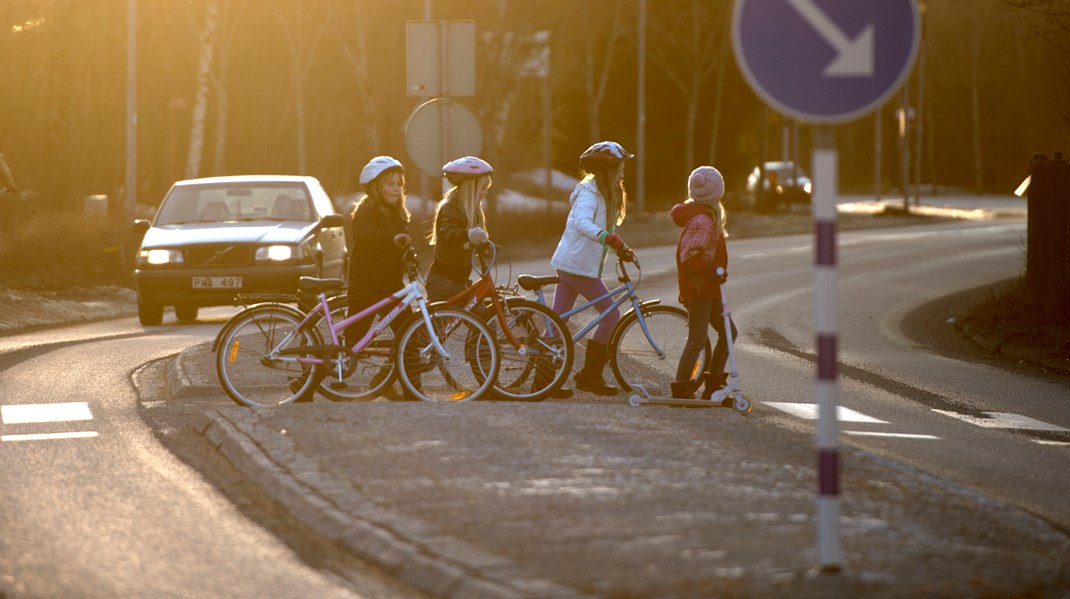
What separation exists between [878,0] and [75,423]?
6.65 metres

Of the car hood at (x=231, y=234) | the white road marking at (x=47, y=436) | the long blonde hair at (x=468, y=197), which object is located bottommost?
the white road marking at (x=47, y=436)

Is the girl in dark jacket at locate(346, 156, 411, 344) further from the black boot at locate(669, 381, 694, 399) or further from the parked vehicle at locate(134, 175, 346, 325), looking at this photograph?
the parked vehicle at locate(134, 175, 346, 325)

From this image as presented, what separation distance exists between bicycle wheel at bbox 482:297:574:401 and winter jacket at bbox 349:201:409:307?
687mm

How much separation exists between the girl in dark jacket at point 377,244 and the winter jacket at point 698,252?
180 cm

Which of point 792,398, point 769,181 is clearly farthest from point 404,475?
point 769,181

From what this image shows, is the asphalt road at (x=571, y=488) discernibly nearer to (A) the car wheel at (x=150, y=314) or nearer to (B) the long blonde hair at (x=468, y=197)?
(B) the long blonde hair at (x=468, y=197)

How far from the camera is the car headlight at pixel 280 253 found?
19062 mm

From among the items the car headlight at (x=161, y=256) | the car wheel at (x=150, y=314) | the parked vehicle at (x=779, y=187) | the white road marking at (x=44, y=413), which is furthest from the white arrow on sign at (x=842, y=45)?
the parked vehicle at (x=779, y=187)

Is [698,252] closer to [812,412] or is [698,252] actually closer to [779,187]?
[812,412]

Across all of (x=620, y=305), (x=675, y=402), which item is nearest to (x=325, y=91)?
(x=620, y=305)

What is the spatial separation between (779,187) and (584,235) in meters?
49.0

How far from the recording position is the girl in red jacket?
11.3m

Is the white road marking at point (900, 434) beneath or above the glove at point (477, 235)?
beneath

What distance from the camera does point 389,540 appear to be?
6957 millimetres
